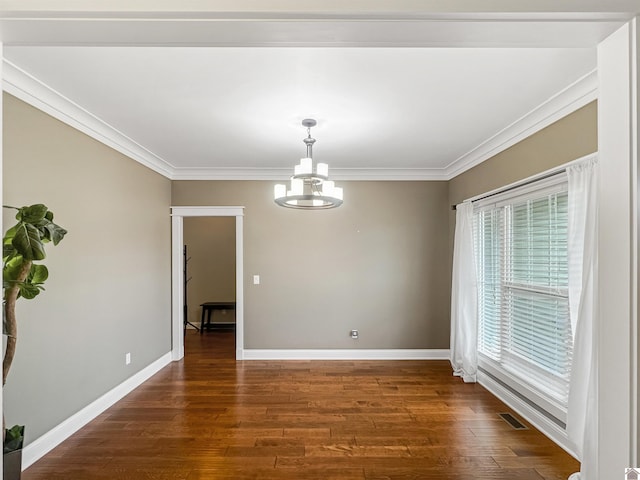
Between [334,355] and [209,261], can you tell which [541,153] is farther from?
[209,261]

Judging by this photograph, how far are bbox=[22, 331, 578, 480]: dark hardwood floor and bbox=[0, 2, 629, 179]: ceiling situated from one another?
2.47 meters

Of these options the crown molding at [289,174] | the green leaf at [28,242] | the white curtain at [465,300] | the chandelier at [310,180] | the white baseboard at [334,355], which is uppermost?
the crown molding at [289,174]

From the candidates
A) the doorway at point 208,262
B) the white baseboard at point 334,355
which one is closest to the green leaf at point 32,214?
the white baseboard at point 334,355

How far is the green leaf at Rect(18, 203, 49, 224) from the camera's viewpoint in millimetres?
1918

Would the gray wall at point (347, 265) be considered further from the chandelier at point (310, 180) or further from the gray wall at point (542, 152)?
the chandelier at point (310, 180)

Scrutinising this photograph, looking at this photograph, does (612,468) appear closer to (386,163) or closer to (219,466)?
(219,466)

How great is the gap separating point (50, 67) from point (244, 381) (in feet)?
11.0

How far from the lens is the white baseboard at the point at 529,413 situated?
2.77 m

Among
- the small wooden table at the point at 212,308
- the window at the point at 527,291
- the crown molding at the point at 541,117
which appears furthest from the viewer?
the small wooden table at the point at 212,308

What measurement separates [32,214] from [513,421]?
3.79 meters

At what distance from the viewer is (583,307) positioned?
2350 millimetres

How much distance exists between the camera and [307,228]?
16.5 ft

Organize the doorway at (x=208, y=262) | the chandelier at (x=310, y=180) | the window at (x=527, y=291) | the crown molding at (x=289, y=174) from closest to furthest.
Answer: the window at (x=527, y=291) → the chandelier at (x=310, y=180) → the crown molding at (x=289, y=174) → the doorway at (x=208, y=262)

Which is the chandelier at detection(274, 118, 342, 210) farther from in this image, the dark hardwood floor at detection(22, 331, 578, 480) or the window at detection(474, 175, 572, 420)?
the dark hardwood floor at detection(22, 331, 578, 480)
